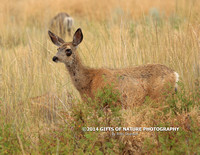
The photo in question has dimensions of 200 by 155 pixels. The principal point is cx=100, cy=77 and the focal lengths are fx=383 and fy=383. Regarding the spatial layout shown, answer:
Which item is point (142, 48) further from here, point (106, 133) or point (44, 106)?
point (106, 133)

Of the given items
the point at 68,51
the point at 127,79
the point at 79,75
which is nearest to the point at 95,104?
the point at 127,79

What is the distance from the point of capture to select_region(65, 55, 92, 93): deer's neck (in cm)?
600

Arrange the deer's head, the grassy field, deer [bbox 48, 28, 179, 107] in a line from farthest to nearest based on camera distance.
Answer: the deer's head
deer [bbox 48, 28, 179, 107]
the grassy field

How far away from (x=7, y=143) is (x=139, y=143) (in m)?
1.60

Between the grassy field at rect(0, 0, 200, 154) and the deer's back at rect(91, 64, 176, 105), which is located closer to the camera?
the grassy field at rect(0, 0, 200, 154)

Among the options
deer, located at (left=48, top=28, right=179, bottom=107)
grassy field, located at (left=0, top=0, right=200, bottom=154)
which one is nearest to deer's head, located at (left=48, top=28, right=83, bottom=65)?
deer, located at (left=48, top=28, right=179, bottom=107)

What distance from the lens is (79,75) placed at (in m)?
6.07

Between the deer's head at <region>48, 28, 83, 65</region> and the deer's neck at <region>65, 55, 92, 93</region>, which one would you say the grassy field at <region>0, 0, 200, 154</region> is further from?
the deer's head at <region>48, 28, 83, 65</region>

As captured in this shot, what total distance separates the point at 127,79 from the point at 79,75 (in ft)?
2.68

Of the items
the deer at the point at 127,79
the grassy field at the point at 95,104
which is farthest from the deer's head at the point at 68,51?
the grassy field at the point at 95,104

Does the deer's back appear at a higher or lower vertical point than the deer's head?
lower

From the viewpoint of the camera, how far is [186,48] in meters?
7.05

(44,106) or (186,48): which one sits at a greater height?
(186,48)

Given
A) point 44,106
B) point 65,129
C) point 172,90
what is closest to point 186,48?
point 172,90
